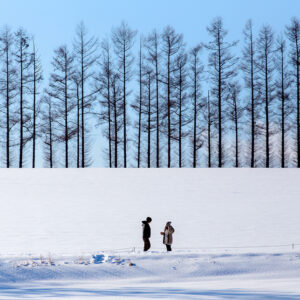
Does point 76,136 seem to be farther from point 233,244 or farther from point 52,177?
point 233,244

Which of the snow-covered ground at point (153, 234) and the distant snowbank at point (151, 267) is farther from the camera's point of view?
the distant snowbank at point (151, 267)

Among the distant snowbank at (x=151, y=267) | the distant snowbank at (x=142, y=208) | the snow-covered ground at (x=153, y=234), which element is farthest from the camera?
the distant snowbank at (x=142, y=208)

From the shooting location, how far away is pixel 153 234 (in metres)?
16.8

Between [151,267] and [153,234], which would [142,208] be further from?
[151,267]

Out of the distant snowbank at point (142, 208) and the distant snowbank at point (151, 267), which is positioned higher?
the distant snowbank at point (142, 208)

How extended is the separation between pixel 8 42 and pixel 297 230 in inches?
889

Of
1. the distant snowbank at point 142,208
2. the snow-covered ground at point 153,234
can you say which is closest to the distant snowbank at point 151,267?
the snow-covered ground at point 153,234

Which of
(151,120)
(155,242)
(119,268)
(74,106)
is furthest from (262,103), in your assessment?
(119,268)

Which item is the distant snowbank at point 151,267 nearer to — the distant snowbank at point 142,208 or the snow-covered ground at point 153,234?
the snow-covered ground at point 153,234

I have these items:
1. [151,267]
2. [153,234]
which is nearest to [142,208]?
[153,234]

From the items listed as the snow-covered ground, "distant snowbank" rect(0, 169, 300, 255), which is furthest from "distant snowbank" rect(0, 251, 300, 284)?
"distant snowbank" rect(0, 169, 300, 255)

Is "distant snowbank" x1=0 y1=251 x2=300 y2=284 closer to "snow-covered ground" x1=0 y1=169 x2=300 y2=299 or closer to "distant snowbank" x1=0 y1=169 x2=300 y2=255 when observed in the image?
"snow-covered ground" x1=0 y1=169 x2=300 y2=299

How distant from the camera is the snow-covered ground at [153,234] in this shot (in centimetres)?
1040

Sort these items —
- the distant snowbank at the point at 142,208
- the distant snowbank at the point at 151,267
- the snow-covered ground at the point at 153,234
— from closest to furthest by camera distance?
the snow-covered ground at the point at 153,234, the distant snowbank at the point at 151,267, the distant snowbank at the point at 142,208
